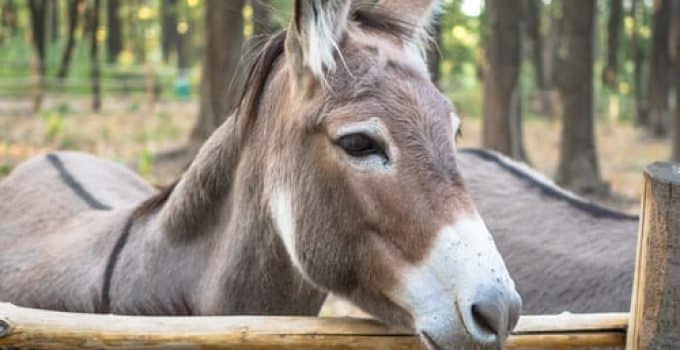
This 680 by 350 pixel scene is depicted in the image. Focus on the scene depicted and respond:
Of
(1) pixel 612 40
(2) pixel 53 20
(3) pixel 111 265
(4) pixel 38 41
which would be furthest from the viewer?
(2) pixel 53 20

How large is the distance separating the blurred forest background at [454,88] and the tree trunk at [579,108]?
13 mm

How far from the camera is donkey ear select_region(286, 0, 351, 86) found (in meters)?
2.48

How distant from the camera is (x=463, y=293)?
2.16 m

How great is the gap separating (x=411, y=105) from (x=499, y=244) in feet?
6.17

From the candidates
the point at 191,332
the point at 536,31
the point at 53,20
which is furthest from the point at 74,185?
the point at 53,20

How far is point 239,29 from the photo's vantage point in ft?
30.5

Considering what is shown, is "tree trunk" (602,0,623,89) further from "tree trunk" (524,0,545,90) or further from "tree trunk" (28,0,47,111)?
"tree trunk" (28,0,47,111)

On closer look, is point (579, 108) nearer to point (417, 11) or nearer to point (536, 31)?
point (417, 11)

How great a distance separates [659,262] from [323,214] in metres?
0.88

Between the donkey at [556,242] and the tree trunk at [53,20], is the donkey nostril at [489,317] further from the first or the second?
the tree trunk at [53,20]

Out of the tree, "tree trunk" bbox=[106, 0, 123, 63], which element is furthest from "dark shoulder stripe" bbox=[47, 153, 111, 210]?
"tree trunk" bbox=[106, 0, 123, 63]

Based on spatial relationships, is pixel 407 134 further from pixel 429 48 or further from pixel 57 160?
A: pixel 57 160

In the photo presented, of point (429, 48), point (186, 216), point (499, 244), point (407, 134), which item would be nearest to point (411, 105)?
point (407, 134)

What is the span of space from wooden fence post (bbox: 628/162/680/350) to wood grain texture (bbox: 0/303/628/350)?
0.61 metres
